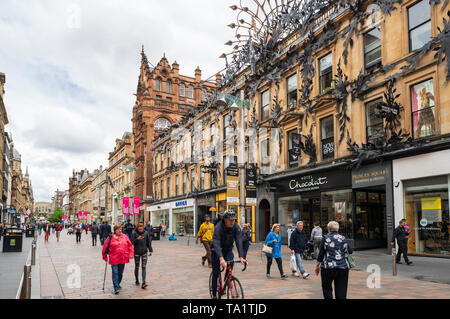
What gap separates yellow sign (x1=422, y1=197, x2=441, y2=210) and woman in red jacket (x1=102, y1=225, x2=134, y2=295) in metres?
11.8

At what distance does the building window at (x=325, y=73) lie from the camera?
20.3 meters

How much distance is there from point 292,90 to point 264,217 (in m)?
8.79

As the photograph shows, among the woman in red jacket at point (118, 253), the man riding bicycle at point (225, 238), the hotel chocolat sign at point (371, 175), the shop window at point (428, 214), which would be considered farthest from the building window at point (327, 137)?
the man riding bicycle at point (225, 238)

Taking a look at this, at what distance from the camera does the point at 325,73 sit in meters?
20.7

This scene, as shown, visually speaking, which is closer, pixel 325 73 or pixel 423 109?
pixel 423 109

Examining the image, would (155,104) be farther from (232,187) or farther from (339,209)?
(339,209)

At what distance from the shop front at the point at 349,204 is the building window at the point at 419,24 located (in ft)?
17.4

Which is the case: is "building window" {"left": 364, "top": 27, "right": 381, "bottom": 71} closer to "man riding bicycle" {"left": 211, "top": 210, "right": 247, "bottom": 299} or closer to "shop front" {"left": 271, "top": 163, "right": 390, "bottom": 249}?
"shop front" {"left": 271, "top": 163, "right": 390, "bottom": 249}

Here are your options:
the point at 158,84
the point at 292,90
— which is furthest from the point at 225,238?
the point at 158,84

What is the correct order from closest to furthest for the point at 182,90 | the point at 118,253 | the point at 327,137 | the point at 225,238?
1. the point at 225,238
2. the point at 118,253
3. the point at 327,137
4. the point at 182,90

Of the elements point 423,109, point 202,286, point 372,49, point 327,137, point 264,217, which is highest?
point 372,49
